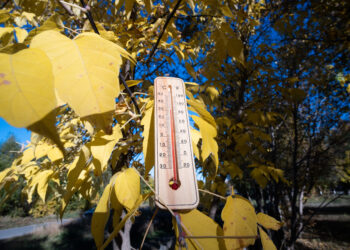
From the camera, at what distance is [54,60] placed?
35 centimetres

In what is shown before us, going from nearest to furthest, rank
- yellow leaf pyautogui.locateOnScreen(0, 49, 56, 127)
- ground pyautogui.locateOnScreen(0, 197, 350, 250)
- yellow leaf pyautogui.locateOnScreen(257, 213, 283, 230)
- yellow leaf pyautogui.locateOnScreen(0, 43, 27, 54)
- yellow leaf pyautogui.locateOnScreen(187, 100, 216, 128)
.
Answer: yellow leaf pyautogui.locateOnScreen(0, 49, 56, 127), yellow leaf pyautogui.locateOnScreen(0, 43, 27, 54), yellow leaf pyautogui.locateOnScreen(257, 213, 283, 230), yellow leaf pyautogui.locateOnScreen(187, 100, 216, 128), ground pyautogui.locateOnScreen(0, 197, 350, 250)

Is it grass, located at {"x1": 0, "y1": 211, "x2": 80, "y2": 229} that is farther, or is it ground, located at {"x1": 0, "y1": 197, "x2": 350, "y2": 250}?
grass, located at {"x1": 0, "y1": 211, "x2": 80, "y2": 229}

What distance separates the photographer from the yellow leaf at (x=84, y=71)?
0.32m

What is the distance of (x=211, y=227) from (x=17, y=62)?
0.61 meters

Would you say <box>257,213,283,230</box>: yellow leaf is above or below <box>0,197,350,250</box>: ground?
above

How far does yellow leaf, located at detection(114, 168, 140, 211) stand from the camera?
0.57 meters

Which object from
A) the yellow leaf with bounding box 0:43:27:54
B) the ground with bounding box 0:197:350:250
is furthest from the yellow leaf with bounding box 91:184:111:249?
the ground with bounding box 0:197:350:250

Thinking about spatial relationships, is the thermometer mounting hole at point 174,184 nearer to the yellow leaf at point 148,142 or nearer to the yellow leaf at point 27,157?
the yellow leaf at point 148,142

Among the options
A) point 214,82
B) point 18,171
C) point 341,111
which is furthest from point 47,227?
point 341,111

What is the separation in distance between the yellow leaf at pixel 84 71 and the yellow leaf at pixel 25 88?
29mm

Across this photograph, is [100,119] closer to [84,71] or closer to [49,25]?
[84,71]

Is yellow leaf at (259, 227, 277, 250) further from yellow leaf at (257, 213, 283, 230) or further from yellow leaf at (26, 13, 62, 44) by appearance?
yellow leaf at (26, 13, 62, 44)

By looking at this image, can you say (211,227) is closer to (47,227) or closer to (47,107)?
(47,107)

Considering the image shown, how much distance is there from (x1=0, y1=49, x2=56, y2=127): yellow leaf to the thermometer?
352 mm
